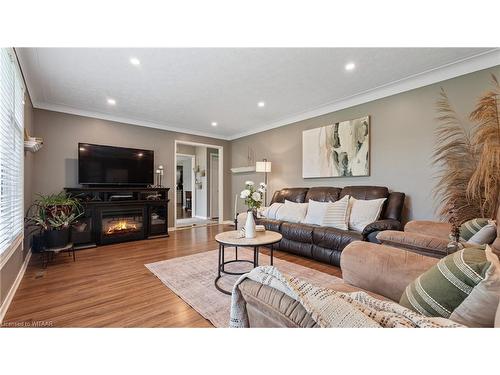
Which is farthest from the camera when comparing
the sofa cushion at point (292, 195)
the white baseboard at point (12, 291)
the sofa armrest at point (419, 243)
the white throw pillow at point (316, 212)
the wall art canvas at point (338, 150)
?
the sofa cushion at point (292, 195)

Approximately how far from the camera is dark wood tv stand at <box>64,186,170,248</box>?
12.9 ft

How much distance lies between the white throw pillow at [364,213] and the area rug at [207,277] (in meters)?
0.85

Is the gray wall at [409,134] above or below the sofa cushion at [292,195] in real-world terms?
above

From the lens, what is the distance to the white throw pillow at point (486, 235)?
1.50 meters

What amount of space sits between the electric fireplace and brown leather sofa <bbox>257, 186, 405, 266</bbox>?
2.42 m

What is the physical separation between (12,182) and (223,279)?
2380 millimetres

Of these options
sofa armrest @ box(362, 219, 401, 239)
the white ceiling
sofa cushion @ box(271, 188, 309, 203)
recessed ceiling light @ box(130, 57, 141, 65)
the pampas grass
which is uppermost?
the white ceiling

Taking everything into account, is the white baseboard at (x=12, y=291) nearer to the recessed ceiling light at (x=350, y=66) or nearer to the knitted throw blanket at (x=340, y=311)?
the knitted throw blanket at (x=340, y=311)

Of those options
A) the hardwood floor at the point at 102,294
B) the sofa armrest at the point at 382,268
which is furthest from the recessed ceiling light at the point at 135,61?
the sofa armrest at the point at 382,268

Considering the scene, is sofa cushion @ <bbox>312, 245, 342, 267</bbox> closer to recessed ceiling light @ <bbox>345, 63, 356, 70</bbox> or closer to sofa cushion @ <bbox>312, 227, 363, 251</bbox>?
sofa cushion @ <bbox>312, 227, 363, 251</bbox>

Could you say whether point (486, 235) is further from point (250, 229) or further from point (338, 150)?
point (338, 150)

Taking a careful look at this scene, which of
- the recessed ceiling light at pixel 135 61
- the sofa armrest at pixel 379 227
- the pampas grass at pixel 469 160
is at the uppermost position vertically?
the recessed ceiling light at pixel 135 61

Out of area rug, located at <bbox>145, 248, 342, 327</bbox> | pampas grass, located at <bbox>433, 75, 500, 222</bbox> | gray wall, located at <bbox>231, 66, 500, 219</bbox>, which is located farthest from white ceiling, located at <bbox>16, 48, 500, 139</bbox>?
area rug, located at <bbox>145, 248, 342, 327</bbox>
